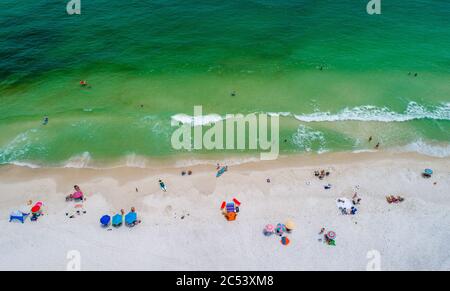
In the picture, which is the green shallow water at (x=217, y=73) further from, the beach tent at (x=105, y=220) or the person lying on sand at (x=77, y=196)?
the beach tent at (x=105, y=220)

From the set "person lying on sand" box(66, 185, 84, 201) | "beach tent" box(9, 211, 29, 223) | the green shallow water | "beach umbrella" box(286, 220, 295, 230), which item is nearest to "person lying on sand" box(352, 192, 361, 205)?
"beach umbrella" box(286, 220, 295, 230)

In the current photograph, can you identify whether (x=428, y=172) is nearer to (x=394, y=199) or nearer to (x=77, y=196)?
(x=394, y=199)

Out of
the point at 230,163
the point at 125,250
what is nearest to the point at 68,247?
the point at 125,250

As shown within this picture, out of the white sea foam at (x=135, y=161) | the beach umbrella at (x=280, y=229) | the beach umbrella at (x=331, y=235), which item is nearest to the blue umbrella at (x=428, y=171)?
the beach umbrella at (x=331, y=235)

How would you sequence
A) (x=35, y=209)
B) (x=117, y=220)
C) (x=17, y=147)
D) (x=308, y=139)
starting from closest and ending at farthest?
(x=117, y=220), (x=35, y=209), (x=308, y=139), (x=17, y=147)

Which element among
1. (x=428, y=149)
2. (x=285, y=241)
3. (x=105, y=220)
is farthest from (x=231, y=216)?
(x=428, y=149)

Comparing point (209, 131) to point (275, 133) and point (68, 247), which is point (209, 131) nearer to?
point (275, 133)

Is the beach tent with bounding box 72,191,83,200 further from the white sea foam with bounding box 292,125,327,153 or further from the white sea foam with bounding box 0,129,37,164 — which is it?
the white sea foam with bounding box 292,125,327,153

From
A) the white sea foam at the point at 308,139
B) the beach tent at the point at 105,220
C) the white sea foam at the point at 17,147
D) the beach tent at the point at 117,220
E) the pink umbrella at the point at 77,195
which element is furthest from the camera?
the white sea foam at the point at 308,139
